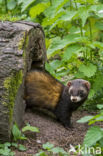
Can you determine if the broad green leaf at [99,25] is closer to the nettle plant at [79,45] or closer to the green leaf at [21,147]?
the nettle plant at [79,45]

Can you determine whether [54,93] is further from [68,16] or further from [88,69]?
[68,16]

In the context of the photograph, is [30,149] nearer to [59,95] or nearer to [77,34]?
[59,95]

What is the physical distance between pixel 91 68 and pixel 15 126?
6.98ft

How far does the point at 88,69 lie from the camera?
19.2 ft

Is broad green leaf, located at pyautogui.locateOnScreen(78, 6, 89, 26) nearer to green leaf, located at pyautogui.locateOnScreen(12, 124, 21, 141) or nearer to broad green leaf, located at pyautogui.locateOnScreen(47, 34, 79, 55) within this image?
broad green leaf, located at pyautogui.locateOnScreen(47, 34, 79, 55)

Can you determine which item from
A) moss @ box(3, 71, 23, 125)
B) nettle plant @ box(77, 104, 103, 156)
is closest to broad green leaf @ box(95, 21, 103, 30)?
moss @ box(3, 71, 23, 125)

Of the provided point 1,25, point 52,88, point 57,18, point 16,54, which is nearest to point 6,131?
point 16,54

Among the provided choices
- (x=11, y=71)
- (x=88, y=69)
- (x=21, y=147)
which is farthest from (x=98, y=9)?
(x=21, y=147)

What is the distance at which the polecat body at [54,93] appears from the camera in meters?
5.73

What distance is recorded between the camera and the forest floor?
178 inches

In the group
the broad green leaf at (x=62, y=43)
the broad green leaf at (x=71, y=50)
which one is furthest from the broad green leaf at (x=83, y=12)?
the broad green leaf at (x=71, y=50)

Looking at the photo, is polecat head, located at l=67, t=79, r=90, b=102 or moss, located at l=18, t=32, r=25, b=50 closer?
moss, located at l=18, t=32, r=25, b=50

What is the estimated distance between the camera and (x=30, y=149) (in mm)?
4336

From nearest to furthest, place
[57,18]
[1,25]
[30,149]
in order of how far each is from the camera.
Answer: [30,149] < [1,25] < [57,18]
